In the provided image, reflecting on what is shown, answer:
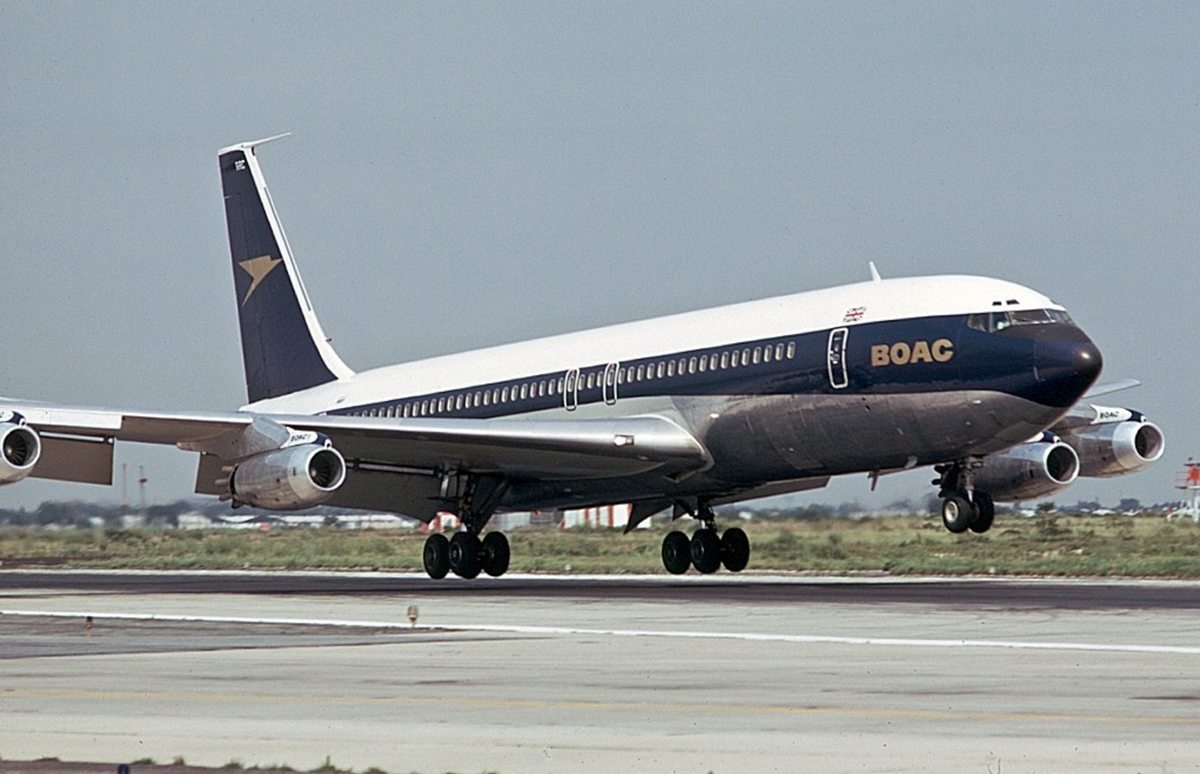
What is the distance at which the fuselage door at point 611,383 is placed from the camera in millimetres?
37000

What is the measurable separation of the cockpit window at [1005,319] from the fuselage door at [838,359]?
7.56 feet

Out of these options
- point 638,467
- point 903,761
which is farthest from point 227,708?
point 638,467

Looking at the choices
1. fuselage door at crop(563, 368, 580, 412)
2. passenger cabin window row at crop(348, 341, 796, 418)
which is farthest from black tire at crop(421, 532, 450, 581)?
fuselage door at crop(563, 368, 580, 412)

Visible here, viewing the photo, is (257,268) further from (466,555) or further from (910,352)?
(910,352)

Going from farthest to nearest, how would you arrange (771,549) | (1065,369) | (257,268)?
(257,268) < (771,549) < (1065,369)

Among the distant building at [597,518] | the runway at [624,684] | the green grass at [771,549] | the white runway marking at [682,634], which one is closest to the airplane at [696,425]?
the green grass at [771,549]

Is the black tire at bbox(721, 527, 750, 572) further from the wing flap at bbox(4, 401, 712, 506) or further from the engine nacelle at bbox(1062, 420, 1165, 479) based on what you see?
the engine nacelle at bbox(1062, 420, 1165, 479)

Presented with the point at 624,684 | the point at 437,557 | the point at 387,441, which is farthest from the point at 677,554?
the point at 624,684

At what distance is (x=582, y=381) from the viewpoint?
37.9 m

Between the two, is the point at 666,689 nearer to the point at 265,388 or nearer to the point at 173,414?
the point at 173,414

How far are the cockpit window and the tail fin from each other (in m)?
19.3

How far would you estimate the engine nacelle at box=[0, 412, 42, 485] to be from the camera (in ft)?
106

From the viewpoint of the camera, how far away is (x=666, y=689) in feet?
50.1

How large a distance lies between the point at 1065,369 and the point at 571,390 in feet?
37.1
